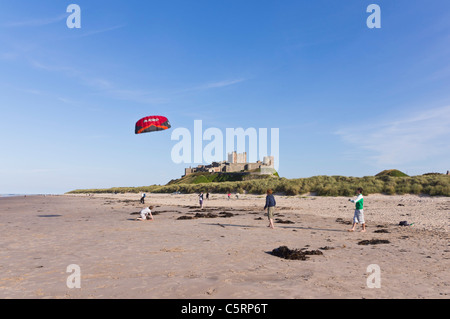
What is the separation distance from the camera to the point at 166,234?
1381 centimetres

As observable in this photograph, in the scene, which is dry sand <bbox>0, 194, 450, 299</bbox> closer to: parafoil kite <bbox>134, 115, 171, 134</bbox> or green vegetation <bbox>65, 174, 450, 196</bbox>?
green vegetation <bbox>65, 174, 450, 196</bbox>

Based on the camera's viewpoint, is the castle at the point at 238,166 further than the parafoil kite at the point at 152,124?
Yes

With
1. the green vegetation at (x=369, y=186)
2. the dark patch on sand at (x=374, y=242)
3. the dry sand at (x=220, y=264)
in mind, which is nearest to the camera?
the dry sand at (x=220, y=264)

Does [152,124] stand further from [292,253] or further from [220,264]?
[220,264]

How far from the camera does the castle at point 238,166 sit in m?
154

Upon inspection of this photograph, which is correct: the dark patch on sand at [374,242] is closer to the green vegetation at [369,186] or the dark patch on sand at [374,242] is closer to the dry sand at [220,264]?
the dry sand at [220,264]

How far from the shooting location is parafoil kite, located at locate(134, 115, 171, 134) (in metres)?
49.4

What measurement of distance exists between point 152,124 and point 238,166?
4462 inches

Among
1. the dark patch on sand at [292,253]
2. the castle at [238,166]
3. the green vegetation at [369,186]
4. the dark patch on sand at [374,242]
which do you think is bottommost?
the dark patch on sand at [374,242]

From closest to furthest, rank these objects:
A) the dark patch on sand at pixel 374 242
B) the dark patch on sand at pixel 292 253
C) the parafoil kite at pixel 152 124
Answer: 1. the dark patch on sand at pixel 292 253
2. the dark patch on sand at pixel 374 242
3. the parafoil kite at pixel 152 124

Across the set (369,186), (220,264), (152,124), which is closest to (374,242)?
(220,264)

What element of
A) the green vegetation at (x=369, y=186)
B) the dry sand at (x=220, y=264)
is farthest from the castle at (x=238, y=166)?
the dry sand at (x=220, y=264)

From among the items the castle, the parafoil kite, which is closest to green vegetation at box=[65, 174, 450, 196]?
the parafoil kite

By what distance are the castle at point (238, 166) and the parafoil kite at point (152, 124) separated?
101m
